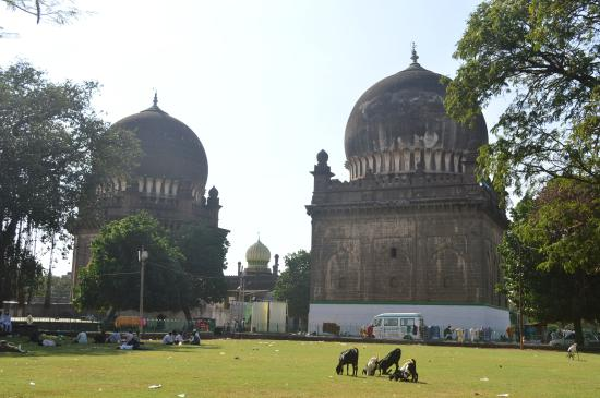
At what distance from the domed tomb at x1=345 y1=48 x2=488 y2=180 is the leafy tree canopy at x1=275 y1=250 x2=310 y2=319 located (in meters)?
15.4

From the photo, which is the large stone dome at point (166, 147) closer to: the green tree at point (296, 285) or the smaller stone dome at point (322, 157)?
the green tree at point (296, 285)

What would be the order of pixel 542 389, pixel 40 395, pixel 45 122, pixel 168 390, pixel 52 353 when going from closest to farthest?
pixel 40 395
pixel 168 390
pixel 542 389
pixel 52 353
pixel 45 122

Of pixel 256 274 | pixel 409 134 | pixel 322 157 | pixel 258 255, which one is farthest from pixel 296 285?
pixel 409 134

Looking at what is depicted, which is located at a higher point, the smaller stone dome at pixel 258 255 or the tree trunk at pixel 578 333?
the smaller stone dome at pixel 258 255

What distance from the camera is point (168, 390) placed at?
10828 mm

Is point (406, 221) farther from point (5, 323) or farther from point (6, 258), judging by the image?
point (5, 323)

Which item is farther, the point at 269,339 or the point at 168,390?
the point at 269,339

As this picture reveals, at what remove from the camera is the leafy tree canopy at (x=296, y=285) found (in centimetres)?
6022

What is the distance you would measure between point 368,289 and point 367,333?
441 centimetres

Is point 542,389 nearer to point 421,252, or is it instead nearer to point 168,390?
point 168,390

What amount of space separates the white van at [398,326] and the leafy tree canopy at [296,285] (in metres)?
21.4

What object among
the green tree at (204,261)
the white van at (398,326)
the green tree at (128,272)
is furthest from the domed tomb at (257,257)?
the white van at (398,326)

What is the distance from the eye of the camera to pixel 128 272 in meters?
40.5

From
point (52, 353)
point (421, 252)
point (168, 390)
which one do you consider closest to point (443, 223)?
point (421, 252)
